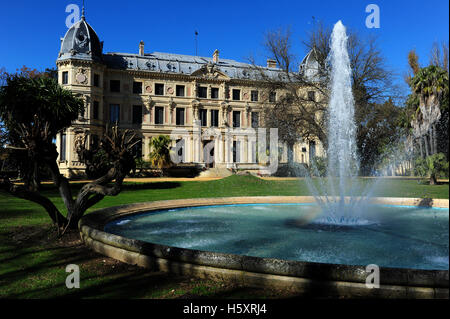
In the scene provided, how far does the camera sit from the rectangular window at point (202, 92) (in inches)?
1703

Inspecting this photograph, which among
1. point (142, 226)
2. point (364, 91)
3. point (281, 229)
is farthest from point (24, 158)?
point (364, 91)

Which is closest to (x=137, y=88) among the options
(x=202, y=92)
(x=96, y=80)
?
(x=96, y=80)

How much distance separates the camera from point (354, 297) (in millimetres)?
3461

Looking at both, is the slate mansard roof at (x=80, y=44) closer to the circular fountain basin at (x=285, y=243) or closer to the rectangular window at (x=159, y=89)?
the rectangular window at (x=159, y=89)

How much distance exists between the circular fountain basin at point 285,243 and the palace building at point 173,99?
88.4 feet

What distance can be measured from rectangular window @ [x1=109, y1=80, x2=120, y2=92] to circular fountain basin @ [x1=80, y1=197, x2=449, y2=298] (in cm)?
3200

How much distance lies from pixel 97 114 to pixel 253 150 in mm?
19794

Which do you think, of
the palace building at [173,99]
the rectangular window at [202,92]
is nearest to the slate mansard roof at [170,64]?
the palace building at [173,99]

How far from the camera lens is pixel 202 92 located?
43500 mm

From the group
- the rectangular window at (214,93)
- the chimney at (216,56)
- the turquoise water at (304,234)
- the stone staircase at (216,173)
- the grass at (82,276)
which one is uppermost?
the chimney at (216,56)

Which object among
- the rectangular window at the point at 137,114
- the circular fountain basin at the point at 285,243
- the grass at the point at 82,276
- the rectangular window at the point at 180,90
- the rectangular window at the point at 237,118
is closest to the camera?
the circular fountain basin at the point at 285,243

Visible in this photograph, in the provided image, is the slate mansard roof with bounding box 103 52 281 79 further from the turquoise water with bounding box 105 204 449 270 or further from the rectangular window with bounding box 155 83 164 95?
the turquoise water with bounding box 105 204 449 270

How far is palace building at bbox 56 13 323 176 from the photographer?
36.6 meters
